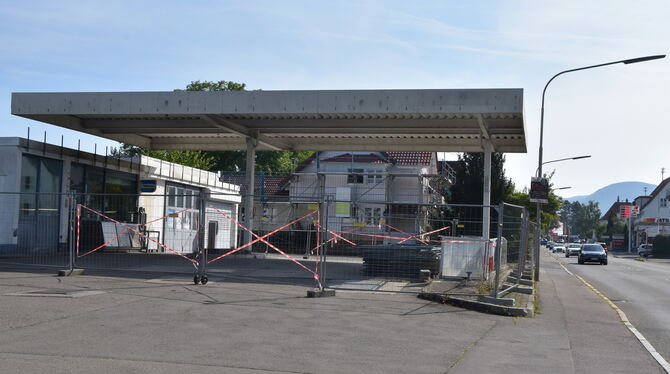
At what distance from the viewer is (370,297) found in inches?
526

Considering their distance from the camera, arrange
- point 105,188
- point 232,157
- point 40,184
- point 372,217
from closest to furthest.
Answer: point 372,217 < point 40,184 < point 105,188 < point 232,157

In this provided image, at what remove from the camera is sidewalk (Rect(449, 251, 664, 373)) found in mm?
7719

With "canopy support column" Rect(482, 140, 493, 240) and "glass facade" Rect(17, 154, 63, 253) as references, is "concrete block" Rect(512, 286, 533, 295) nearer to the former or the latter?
"canopy support column" Rect(482, 140, 493, 240)

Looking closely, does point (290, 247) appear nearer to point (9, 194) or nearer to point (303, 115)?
point (303, 115)

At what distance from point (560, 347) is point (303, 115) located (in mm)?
13131

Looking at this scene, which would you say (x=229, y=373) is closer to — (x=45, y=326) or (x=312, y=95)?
(x=45, y=326)

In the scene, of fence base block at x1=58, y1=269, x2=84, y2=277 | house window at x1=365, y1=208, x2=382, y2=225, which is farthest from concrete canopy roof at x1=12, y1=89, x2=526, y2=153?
fence base block at x1=58, y1=269, x2=84, y2=277

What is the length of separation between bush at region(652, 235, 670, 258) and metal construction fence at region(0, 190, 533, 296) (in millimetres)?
57419

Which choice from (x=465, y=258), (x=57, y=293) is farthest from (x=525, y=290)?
(x=57, y=293)

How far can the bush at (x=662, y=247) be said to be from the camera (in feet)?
236

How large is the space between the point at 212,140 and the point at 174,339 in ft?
68.4

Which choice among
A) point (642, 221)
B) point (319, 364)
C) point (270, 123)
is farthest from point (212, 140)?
point (642, 221)

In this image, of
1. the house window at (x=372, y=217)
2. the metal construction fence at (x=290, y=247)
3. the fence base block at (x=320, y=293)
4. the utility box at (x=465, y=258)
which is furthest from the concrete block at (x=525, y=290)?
the fence base block at (x=320, y=293)

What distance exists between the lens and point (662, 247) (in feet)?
237
